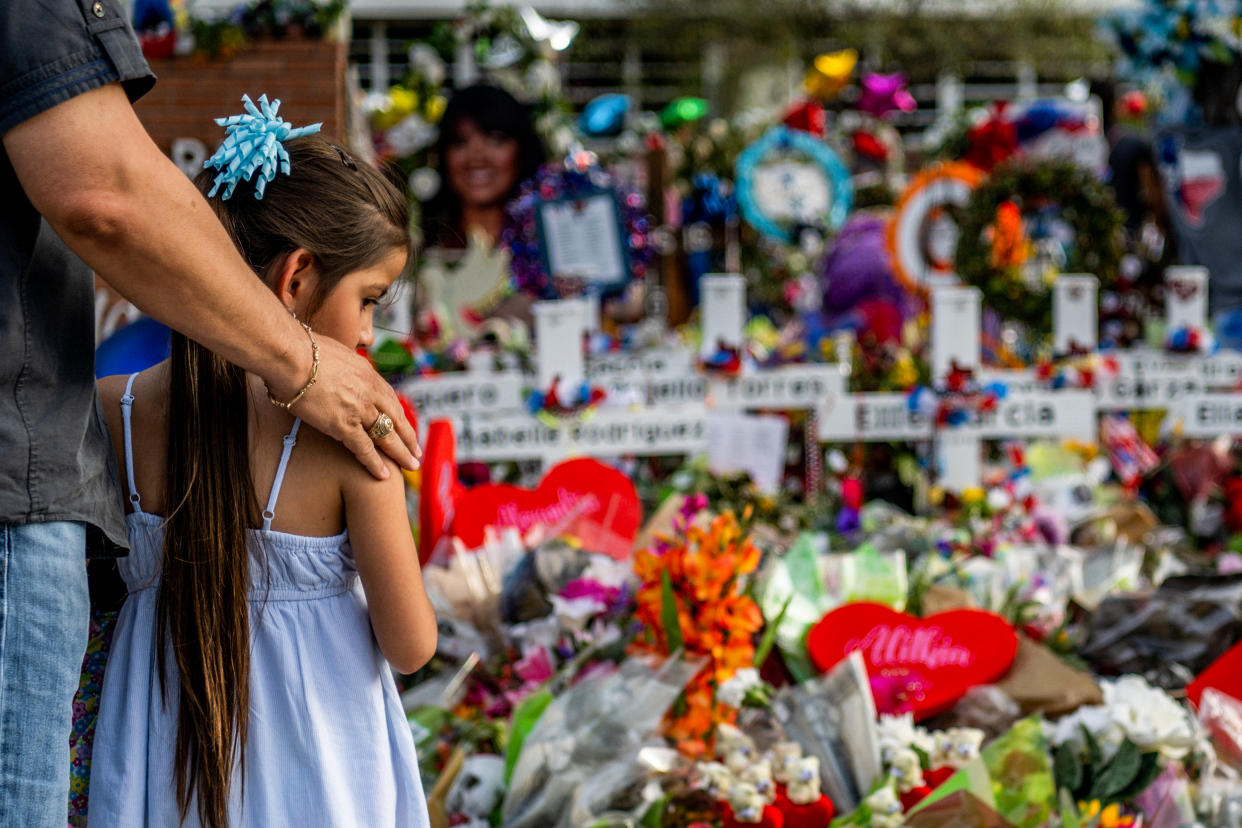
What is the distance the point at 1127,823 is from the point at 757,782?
575mm

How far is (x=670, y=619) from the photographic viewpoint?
6.69 feet

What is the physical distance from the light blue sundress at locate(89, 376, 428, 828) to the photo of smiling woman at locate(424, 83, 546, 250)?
4544 mm

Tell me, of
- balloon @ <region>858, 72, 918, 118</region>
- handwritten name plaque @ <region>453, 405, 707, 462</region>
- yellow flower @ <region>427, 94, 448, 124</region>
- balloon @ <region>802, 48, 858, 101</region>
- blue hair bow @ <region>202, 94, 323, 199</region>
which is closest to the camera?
blue hair bow @ <region>202, 94, 323, 199</region>

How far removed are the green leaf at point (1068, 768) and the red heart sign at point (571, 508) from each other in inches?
36.3

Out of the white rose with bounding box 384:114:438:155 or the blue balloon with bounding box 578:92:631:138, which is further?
the blue balloon with bounding box 578:92:631:138

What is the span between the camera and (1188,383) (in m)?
4.02

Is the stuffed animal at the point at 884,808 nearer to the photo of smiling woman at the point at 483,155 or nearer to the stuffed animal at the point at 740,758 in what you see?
the stuffed animal at the point at 740,758

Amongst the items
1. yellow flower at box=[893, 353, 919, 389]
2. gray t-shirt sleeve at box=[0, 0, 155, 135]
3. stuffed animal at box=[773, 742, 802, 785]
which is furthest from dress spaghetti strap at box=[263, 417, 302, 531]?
yellow flower at box=[893, 353, 919, 389]

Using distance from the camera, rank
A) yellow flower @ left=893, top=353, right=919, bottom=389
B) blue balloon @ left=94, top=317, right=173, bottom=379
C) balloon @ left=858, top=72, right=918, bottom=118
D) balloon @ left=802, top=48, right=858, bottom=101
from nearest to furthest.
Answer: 1. blue balloon @ left=94, top=317, right=173, bottom=379
2. yellow flower @ left=893, top=353, right=919, bottom=389
3. balloon @ left=802, top=48, right=858, bottom=101
4. balloon @ left=858, top=72, right=918, bottom=118

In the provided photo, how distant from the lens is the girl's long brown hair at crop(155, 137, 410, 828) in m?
1.25

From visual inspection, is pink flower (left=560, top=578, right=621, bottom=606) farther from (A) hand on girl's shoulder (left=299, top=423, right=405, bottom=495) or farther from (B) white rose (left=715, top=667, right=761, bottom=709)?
(A) hand on girl's shoulder (left=299, top=423, right=405, bottom=495)

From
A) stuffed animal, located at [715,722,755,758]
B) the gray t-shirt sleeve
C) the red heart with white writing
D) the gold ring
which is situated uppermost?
the gray t-shirt sleeve

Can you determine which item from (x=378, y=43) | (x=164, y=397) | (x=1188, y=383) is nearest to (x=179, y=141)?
(x=164, y=397)

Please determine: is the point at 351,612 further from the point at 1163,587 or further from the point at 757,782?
the point at 1163,587
